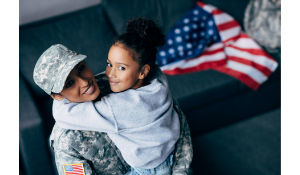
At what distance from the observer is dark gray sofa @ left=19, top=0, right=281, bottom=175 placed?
157 cm

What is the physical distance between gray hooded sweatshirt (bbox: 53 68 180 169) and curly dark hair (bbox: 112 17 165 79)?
12cm

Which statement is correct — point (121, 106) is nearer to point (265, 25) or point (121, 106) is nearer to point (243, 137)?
point (243, 137)

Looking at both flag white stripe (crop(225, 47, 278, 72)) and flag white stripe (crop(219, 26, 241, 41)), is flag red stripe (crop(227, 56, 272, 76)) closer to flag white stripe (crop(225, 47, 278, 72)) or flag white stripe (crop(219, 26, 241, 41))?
flag white stripe (crop(225, 47, 278, 72))

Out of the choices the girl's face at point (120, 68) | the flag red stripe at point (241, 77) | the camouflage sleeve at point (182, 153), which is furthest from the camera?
the flag red stripe at point (241, 77)

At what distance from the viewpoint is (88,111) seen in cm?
86

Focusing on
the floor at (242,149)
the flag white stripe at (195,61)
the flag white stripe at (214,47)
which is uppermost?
the flag white stripe at (214,47)

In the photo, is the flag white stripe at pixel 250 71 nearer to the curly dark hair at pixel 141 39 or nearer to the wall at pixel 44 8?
the curly dark hair at pixel 141 39

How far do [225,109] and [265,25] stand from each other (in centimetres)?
84

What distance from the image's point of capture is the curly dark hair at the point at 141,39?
0.96 m

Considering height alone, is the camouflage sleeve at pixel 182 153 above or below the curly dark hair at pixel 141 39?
below

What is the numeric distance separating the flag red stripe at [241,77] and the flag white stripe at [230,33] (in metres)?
0.33

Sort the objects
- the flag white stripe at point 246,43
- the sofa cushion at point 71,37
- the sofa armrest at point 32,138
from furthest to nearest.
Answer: the flag white stripe at point 246,43, the sofa cushion at point 71,37, the sofa armrest at point 32,138

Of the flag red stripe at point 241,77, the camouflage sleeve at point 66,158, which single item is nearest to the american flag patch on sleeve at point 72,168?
the camouflage sleeve at point 66,158

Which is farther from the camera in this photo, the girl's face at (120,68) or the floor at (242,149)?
the floor at (242,149)
